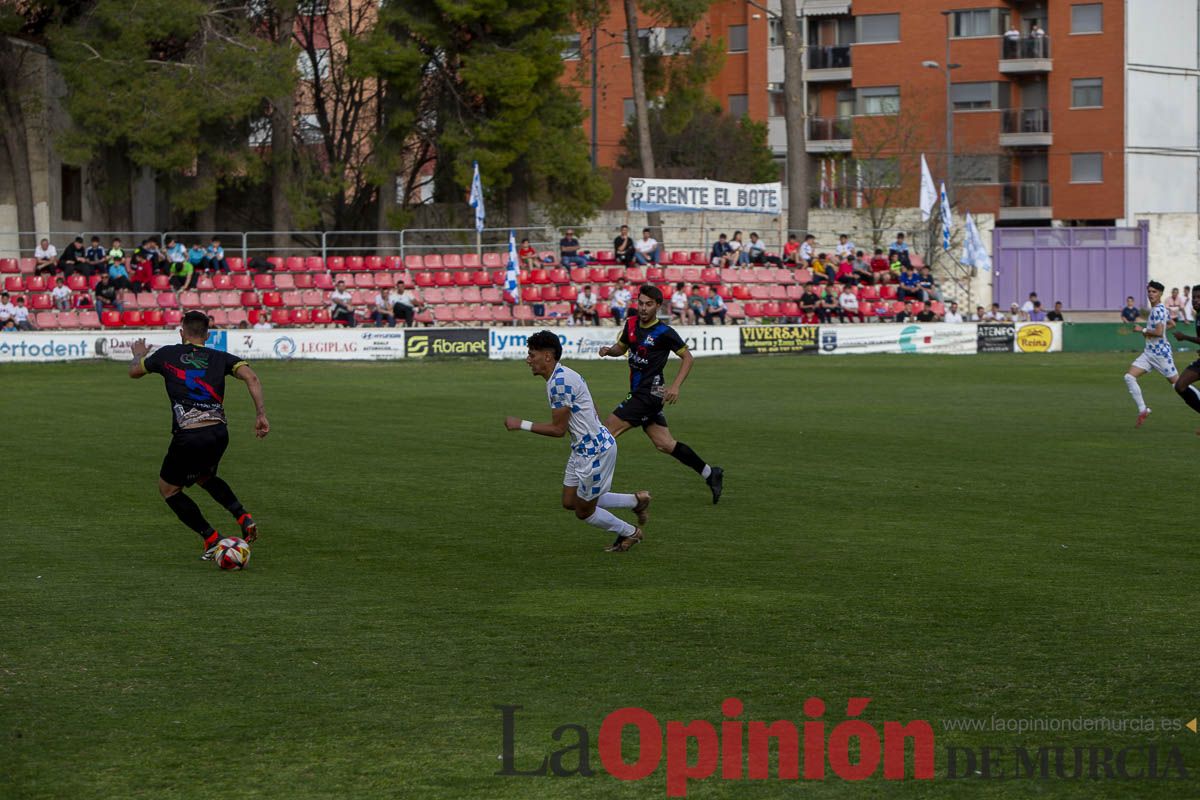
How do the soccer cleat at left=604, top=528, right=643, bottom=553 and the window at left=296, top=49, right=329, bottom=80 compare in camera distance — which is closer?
the soccer cleat at left=604, top=528, right=643, bottom=553

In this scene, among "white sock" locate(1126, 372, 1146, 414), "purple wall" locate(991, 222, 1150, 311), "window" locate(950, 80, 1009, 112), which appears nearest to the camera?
"white sock" locate(1126, 372, 1146, 414)

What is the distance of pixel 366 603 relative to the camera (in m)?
9.13

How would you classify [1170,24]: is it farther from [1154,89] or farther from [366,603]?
[366,603]

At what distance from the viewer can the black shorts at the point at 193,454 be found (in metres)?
10.4

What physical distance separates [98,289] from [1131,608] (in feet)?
105

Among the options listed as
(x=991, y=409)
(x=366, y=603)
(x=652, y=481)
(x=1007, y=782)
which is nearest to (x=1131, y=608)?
(x=1007, y=782)

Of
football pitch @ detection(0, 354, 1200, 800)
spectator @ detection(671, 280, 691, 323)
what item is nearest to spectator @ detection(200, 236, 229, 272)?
spectator @ detection(671, 280, 691, 323)

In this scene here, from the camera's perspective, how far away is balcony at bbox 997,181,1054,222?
64.9 m

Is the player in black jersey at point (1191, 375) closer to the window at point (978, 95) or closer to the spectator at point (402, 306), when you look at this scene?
the spectator at point (402, 306)

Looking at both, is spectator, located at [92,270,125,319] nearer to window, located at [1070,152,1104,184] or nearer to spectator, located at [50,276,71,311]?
spectator, located at [50,276,71,311]

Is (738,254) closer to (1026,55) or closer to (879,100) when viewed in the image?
(879,100)

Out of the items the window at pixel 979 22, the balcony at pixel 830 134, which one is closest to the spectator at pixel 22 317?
the balcony at pixel 830 134

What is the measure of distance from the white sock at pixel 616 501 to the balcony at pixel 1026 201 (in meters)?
57.2

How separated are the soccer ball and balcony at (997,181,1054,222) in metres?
59.0
